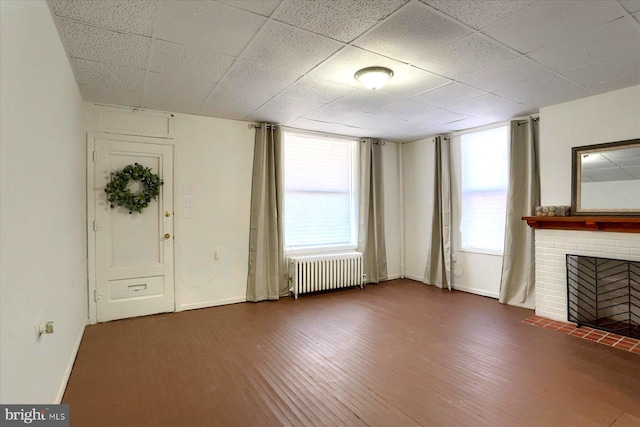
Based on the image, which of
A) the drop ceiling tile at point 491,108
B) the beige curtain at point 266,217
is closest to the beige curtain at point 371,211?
the beige curtain at point 266,217

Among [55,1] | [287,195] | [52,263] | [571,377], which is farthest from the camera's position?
[287,195]

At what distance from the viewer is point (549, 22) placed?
2.20 metres

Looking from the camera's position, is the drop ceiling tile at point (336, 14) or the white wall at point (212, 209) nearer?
the drop ceiling tile at point (336, 14)

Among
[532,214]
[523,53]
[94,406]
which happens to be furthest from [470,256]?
[94,406]

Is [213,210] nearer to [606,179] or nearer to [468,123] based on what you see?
[468,123]

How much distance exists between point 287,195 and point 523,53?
11.1 feet

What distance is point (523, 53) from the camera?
2.63 meters

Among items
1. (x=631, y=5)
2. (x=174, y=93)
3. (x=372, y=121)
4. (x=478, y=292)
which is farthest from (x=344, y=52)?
(x=478, y=292)

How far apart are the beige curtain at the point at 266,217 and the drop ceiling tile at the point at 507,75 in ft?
8.68

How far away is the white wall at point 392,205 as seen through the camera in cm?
606

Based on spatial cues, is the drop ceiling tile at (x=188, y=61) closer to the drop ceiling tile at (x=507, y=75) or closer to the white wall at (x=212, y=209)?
the white wall at (x=212, y=209)

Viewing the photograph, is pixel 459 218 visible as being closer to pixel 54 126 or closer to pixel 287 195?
pixel 287 195

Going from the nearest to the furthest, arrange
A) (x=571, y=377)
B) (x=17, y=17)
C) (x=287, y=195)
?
(x=17, y=17) < (x=571, y=377) < (x=287, y=195)

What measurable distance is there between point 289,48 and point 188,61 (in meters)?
0.89
